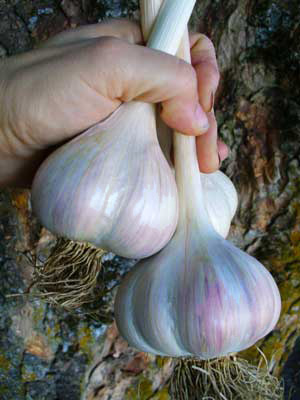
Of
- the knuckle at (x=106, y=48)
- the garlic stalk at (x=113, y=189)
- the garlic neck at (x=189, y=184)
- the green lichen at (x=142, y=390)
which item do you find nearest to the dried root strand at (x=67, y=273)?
the garlic stalk at (x=113, y=189)

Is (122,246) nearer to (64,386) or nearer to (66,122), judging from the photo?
(66,122)

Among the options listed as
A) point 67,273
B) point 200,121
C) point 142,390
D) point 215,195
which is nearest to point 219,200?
point 215,195

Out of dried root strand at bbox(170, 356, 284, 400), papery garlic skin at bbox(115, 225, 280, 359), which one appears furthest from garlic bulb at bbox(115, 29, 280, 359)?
dried root strand at bbox(170, 356, 284, 400)

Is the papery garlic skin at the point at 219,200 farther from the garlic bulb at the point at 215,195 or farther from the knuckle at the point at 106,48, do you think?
the knuckle at the point at 106,48

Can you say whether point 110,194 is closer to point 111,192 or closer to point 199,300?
point 111,192

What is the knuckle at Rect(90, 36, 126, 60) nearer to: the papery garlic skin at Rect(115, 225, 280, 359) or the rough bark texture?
the papery garlic skin at Rect(115, 225, 280, 359)

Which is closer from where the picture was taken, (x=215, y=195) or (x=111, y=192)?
(x=111, y=192)

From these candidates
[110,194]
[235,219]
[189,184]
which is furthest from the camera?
[235,219]
